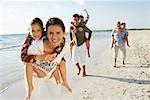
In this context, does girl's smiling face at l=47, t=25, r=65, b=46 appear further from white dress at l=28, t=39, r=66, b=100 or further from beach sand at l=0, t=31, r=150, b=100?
beach sand at l=0, t=31, r=150, b=100

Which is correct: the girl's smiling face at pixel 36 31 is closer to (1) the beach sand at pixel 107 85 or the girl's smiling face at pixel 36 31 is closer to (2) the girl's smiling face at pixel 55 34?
(2) the girl's smiling face at pixel 55 34

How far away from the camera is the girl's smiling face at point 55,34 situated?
134 inches

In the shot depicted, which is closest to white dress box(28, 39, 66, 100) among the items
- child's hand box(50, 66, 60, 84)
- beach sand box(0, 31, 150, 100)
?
child's hand box(50, 66, 60, 84)

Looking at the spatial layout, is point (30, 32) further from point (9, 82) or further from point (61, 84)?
point (9, 82)

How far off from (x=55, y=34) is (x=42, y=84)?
596 mm

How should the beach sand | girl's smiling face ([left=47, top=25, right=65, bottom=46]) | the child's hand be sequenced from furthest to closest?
the beach sand
the child's hand
girl's smiling face ([left=47, top=25, right=65, bottom=46])

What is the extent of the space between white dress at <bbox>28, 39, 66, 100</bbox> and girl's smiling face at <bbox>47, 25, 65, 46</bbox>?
0.11 metres

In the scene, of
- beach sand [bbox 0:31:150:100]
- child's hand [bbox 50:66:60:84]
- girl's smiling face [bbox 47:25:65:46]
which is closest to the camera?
girl's smiling face [bbox 47:25:65:46]

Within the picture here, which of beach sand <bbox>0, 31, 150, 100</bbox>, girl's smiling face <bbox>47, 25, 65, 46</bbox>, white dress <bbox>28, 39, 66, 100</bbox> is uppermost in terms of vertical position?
girl's smiling face <bbox>47, 25, 65, 46</bbox>

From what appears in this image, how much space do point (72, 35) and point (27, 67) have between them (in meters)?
5.56

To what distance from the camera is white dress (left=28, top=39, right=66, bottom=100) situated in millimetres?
3426

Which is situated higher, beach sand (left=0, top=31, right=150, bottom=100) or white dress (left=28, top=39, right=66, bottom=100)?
white dress (left=28, top=39, right=66, bottom=100)

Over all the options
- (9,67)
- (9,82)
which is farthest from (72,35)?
(9,67)

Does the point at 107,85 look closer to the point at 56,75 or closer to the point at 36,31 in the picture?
the point at 56,75
